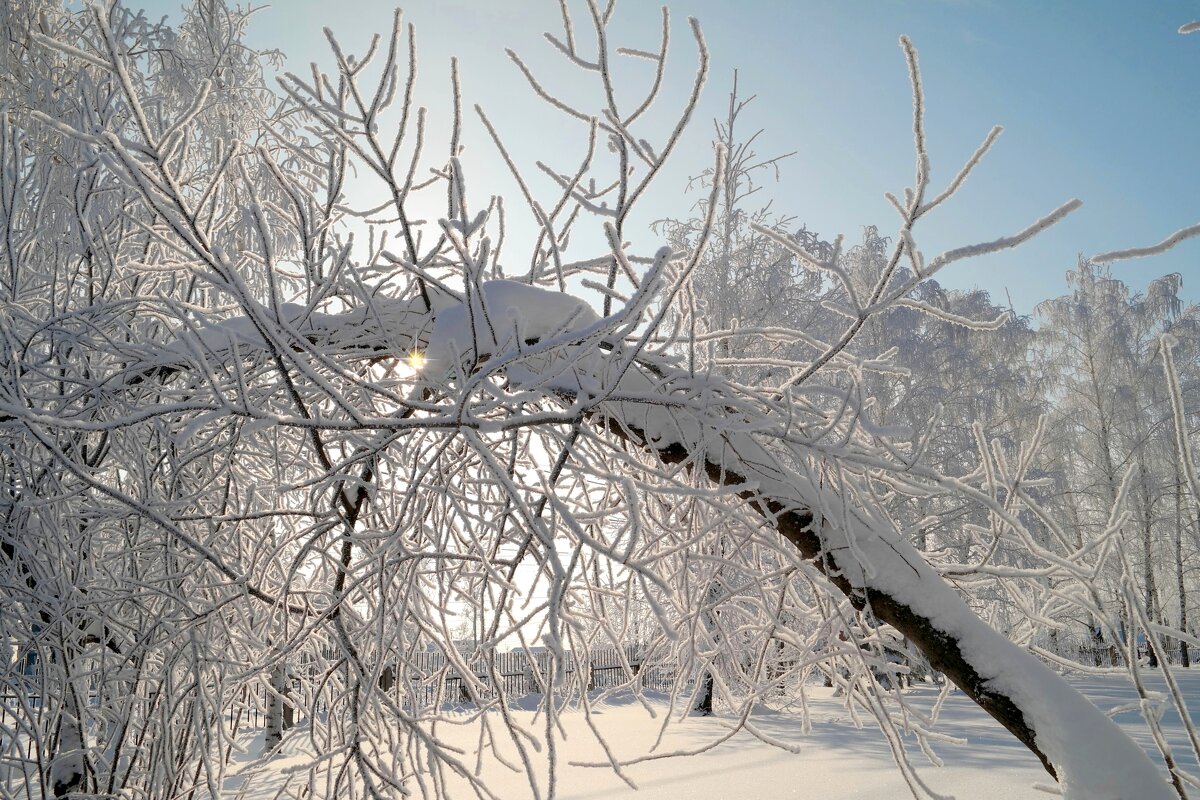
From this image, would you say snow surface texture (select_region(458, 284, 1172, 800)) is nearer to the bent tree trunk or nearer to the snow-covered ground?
the bent tree trunk

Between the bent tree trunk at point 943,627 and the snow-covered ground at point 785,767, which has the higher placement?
the bent tree trunk at point 943,627

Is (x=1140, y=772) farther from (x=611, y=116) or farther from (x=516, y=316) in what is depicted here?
(x=611, y=116)

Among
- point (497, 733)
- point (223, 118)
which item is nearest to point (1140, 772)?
point (223, 118)

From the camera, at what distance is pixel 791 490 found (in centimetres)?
183

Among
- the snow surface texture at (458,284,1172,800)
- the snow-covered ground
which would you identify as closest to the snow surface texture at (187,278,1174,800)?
the snow surface texture at (458,284,1172,800)

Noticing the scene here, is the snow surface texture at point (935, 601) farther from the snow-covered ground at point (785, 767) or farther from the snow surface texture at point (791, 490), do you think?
the snow-covered ground at point (785, 767)

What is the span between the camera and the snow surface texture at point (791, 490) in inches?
58.7

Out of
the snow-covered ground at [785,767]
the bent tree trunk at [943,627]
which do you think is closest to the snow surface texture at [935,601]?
the bent tree trunk at [943,627]

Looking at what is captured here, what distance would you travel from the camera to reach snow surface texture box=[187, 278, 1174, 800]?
1492mm

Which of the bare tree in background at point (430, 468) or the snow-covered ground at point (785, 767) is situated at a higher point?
the bare tree in background at point (430, 468)

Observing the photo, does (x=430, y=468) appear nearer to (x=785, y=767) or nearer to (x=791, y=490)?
(x=791, y=490)

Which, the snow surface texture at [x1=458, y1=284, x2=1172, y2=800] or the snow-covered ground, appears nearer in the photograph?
the snow surface texture at [x1=458, y1=284, x2=1172, y2=800]

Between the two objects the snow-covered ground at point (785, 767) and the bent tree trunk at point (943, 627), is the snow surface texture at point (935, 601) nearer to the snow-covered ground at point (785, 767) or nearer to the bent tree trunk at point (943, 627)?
the bent tree trunk at point (943, 627)

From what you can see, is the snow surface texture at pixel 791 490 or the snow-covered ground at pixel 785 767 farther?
the snow-covered ground at pixel 785 767
